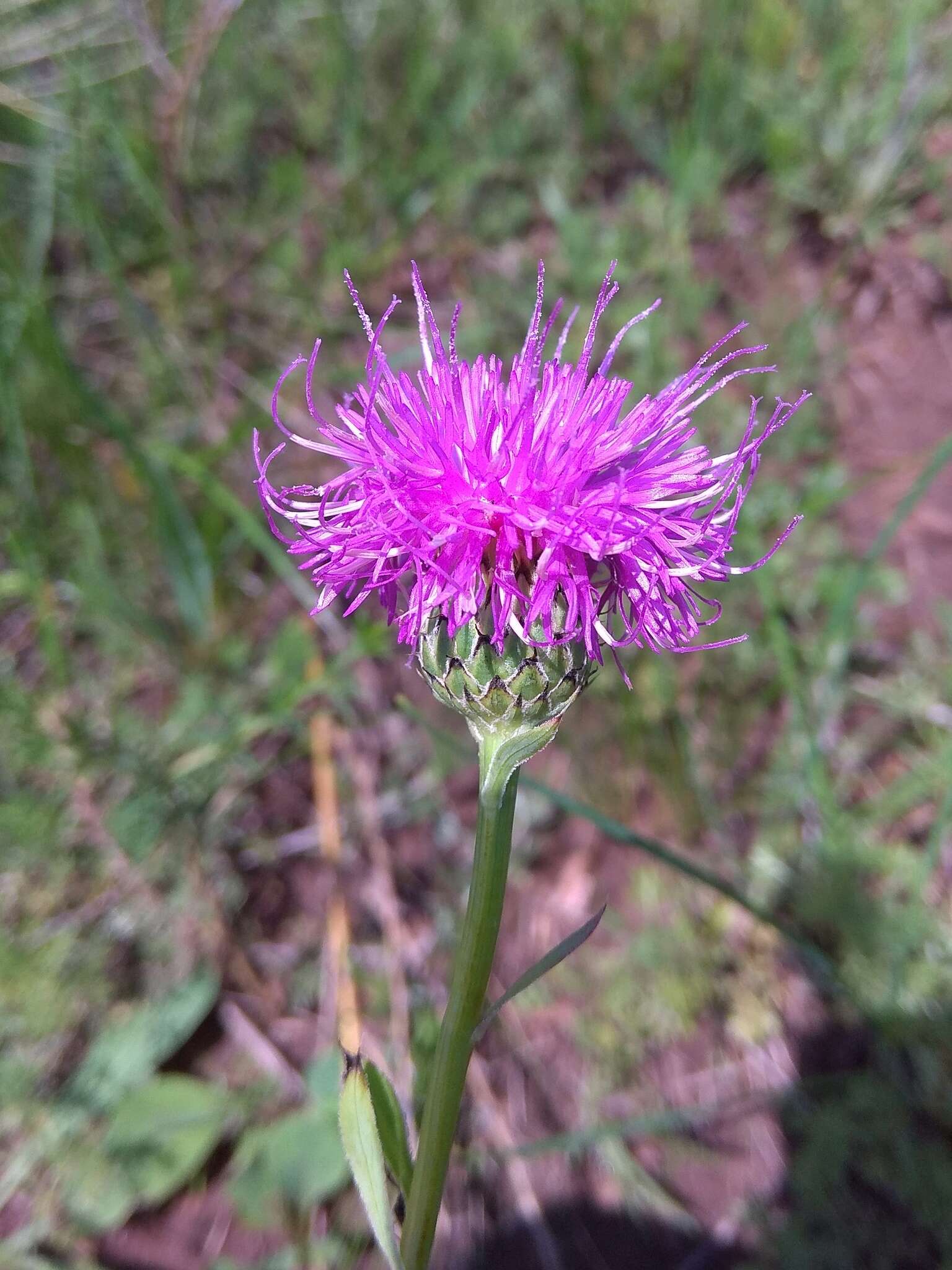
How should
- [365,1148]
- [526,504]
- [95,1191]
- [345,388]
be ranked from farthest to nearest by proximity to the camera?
1. [345,388]
2. [95,1191]
3. [526,504]
4. [365,1148]

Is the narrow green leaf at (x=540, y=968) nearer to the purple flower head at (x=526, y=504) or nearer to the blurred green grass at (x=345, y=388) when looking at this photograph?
the purple flower head at (x=526, y=504)

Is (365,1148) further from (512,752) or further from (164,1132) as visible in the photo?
(164,1132)

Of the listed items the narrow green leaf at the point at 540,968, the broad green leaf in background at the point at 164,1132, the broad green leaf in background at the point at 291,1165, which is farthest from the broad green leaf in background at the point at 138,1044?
the narrow green leaf at the point at 540,968

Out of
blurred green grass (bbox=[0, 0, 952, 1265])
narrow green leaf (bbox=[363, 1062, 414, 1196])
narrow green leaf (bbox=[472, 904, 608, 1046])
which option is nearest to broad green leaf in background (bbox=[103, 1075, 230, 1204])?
blurred green grass (bbox=[0, 0, 952, 1265])

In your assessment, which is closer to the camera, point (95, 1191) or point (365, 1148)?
point (365, 1148)

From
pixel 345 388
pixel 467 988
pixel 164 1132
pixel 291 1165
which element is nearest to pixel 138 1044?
pixel 164 1132

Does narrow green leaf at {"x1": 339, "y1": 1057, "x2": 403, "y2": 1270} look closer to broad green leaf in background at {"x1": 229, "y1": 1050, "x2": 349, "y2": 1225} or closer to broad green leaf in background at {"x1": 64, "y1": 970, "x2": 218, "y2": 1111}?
broad green leaf in background at {"x1": 229, "y1": 1050, "x2": 349, "y2": 1225}

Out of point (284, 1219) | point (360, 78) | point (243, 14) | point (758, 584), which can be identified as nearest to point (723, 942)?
point (758, 584)

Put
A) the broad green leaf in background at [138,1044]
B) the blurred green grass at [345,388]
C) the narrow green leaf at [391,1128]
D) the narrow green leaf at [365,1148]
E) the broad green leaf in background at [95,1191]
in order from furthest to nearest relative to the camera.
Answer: the blurred green grass at [345,388] → the broad green leaf in background at [138,1044] → the broad green leaf in background at [95,1191] → the narrow green leaf at [391,1128] → the narrow green leaf at [365,1148]
